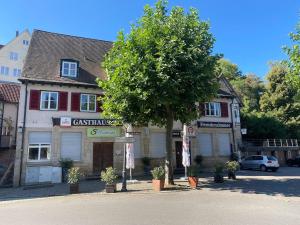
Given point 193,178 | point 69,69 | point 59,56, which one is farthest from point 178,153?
point 59,56

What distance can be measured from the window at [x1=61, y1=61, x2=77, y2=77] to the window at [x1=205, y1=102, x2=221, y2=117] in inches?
501

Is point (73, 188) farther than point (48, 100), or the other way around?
point (48, 100)

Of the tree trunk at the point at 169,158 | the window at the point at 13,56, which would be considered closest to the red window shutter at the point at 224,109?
the tree trunk at the point at 169,158

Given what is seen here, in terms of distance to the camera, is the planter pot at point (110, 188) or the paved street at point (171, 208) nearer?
the paved street at point (171, 208)

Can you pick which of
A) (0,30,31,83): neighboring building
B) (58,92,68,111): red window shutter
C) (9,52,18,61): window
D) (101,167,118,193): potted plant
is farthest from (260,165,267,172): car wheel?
(9,52,18,61): window

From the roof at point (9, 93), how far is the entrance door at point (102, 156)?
443 inches

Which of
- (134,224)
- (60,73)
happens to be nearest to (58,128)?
(60,73)

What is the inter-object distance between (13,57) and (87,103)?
39.1m

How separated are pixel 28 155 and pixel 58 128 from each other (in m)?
2.82

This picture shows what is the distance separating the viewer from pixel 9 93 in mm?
29281

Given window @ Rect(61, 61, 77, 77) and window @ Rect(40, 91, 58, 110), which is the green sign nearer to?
window @ Rect(40, 91, 58, 110)

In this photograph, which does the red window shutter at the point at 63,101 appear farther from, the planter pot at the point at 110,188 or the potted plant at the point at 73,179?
the planter pot at the point at 110,188

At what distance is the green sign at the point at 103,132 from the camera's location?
2294 cm

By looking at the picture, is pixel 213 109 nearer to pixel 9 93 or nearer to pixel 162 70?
pixel 162 70
